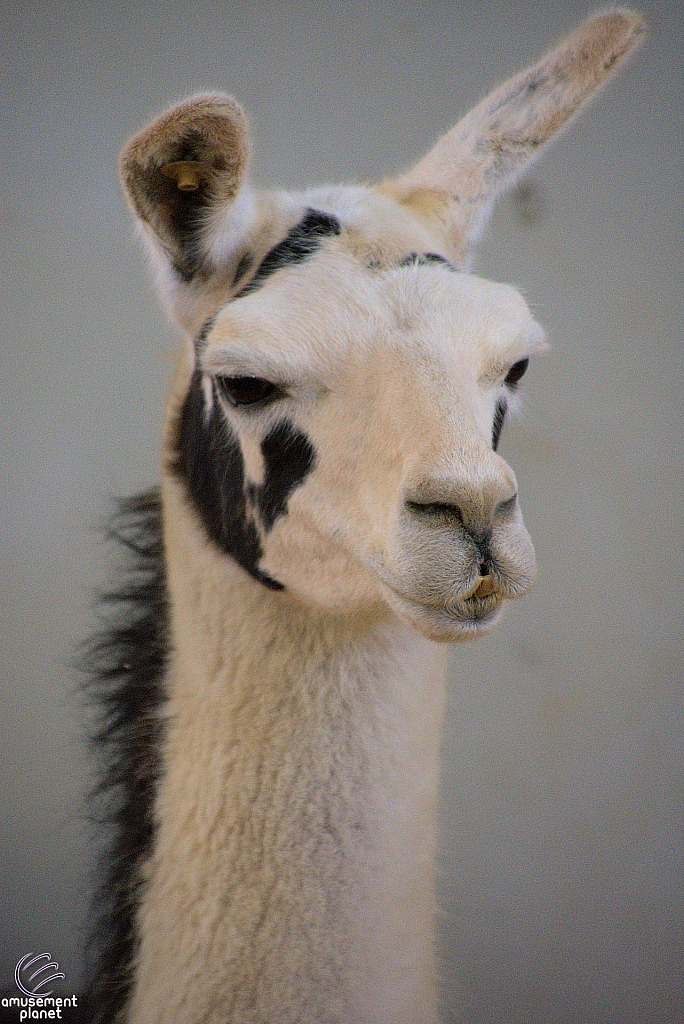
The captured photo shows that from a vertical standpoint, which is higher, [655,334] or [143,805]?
[655,334]

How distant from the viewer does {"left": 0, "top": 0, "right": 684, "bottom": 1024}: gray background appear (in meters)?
2.47

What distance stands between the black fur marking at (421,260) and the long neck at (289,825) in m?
0.59

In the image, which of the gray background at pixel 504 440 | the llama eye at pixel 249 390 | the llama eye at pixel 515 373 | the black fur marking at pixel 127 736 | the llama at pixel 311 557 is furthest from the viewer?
the gray background at pixel 504 440

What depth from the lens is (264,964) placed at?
1431mm

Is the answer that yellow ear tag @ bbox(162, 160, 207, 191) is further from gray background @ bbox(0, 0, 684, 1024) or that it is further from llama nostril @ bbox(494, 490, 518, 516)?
gray background @ bbox(0, 0, 684, 1024)

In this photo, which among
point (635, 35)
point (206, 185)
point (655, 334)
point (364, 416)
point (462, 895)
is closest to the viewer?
point (364, 416)

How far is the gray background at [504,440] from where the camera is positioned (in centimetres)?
247

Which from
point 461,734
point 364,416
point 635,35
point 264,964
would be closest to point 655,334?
point 635,35

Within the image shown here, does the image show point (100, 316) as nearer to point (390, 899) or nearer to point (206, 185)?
point (206, 185)

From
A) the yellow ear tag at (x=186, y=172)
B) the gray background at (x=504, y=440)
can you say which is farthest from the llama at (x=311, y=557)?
the gray background at (x=504, y=440)

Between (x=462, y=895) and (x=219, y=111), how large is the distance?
2.37 metres

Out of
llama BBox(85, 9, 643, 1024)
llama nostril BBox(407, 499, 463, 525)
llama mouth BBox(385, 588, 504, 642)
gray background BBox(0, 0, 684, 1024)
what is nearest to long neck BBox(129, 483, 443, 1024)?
llama BBox(85, 9, 643, 1024)

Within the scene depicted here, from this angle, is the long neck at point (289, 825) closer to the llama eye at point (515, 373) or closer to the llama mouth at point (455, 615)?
the llama mouth at point (455, 615)

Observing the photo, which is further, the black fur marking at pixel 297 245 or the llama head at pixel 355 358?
the black fur marking at pixel 297 245
